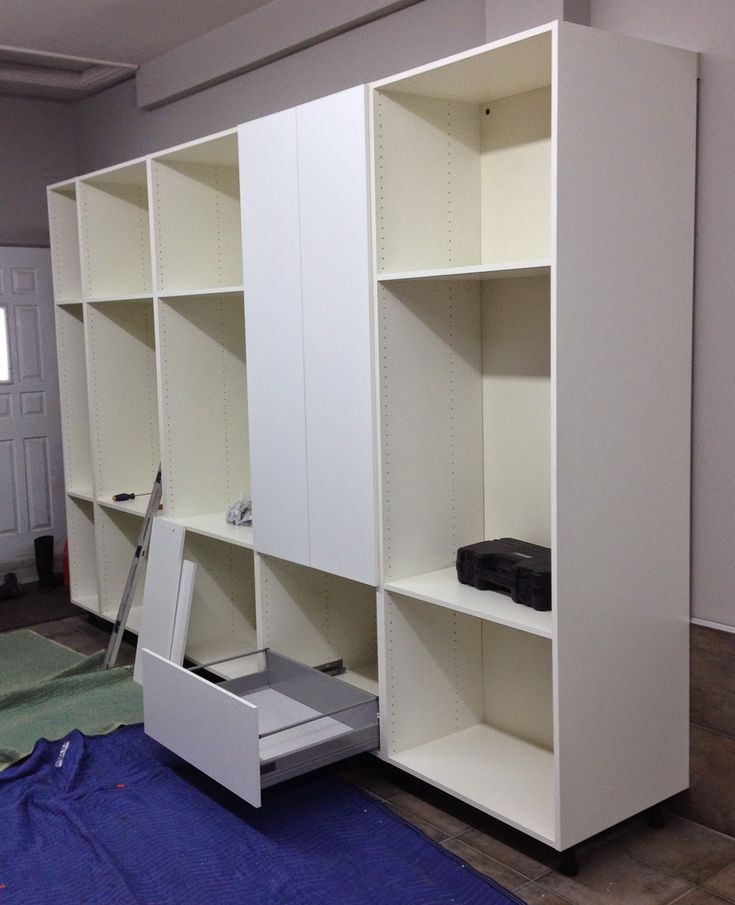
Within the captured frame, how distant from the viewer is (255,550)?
3.56 m

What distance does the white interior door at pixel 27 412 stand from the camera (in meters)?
5.88

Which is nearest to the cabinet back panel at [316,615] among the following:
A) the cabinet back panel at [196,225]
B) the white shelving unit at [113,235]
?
the cabinet back panel at [196,225]

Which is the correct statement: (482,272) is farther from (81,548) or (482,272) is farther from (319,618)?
(81,548)

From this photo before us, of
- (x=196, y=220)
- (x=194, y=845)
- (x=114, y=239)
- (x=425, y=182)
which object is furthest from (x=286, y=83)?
(x=194, y=845)

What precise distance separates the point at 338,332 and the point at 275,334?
0.37 metres

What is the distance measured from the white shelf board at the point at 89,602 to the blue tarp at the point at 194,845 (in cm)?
158

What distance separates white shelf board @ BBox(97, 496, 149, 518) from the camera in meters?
4.48

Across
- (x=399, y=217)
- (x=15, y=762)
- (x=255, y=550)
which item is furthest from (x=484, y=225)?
(x=15, y=762)

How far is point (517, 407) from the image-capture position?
10.0 feet

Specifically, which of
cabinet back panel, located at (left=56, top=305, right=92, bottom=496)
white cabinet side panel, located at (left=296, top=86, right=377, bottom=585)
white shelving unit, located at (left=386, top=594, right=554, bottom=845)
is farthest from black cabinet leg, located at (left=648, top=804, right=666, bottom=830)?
cabinet back panel, located at (left=56, top=305, right=92, bottom=496)

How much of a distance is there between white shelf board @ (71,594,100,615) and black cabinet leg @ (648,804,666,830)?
2969 millimetres

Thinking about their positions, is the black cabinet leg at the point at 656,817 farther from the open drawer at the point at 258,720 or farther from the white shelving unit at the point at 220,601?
the white shelving unit at the point at 220,601

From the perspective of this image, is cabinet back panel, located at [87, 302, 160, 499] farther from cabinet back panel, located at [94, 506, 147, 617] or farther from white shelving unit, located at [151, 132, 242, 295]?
white shelving unit, located at [151, 132, 242, 295]

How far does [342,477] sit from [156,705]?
98 centimetres
